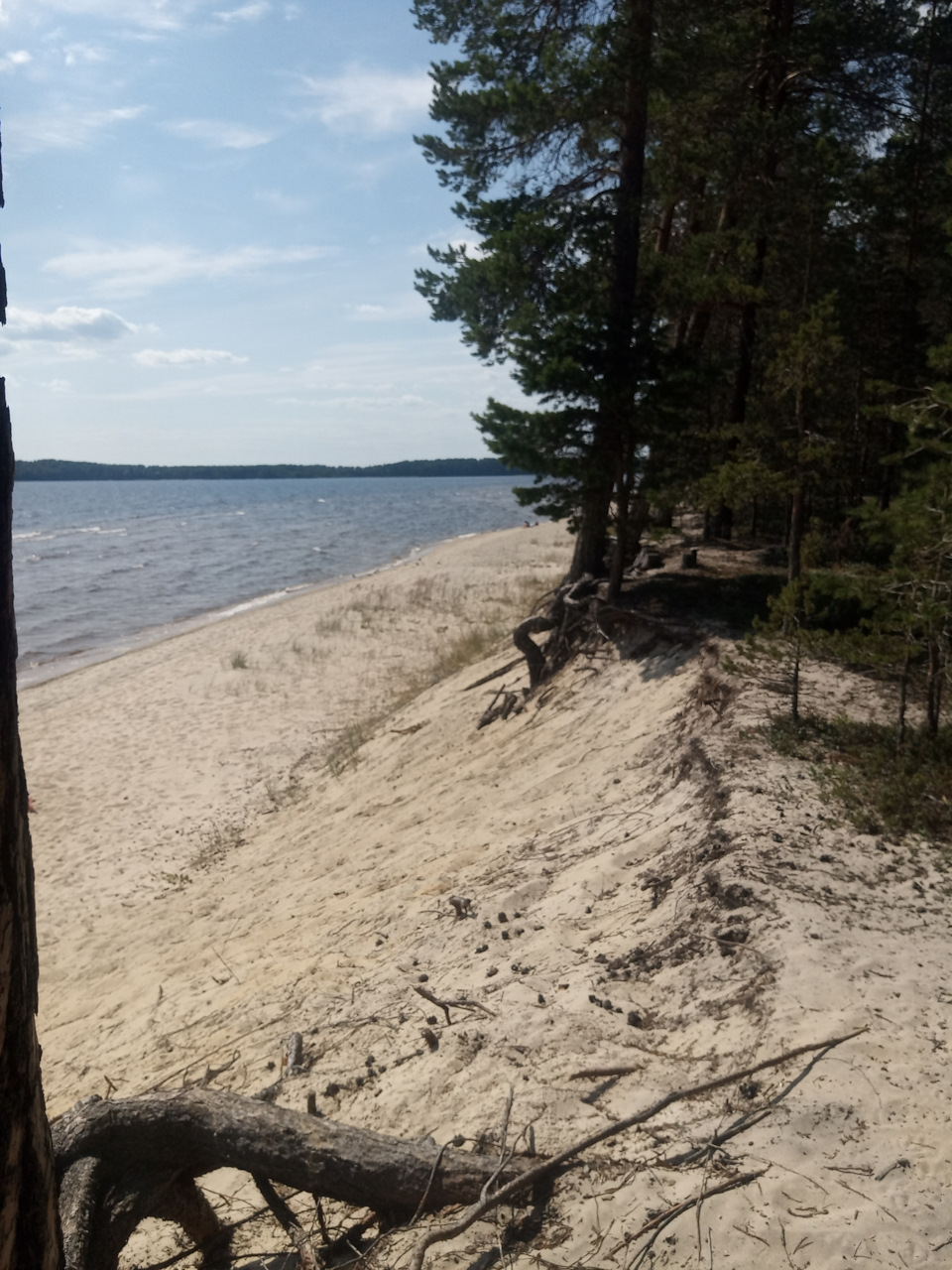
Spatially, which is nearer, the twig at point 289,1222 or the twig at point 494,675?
the twig at point 289,1222

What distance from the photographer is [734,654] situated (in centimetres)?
945

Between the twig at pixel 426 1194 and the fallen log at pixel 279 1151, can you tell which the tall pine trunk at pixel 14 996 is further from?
the twig at pixel 426 1194

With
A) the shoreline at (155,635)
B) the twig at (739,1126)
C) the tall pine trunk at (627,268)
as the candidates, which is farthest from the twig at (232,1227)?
the shoreline at (155,635)

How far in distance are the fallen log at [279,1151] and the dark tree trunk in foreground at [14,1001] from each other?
1.25 metres

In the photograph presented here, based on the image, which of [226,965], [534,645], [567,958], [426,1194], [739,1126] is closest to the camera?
[426,1194]

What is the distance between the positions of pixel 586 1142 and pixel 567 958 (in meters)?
1.73

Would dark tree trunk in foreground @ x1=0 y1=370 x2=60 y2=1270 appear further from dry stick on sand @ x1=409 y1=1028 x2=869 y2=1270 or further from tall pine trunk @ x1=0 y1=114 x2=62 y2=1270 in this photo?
dry stick on sand @ x1=409 y1=1028 x2=869 y2=1270

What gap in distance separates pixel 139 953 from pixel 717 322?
18.0 metres

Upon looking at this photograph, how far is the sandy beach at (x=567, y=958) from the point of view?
3.52 m

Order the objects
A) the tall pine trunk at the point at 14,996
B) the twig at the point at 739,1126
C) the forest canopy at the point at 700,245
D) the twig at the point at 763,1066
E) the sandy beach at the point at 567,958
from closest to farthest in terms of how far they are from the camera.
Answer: the tall pine trunk at the point at 14,996
the sandy beach at the point at 567,958
the twig at the point at 739,1126
the twig at the point at 763,1066
the forest canopy at the point at 700,245

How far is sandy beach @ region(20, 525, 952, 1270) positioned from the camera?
3.52 metres

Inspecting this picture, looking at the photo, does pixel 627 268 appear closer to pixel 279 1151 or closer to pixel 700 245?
pixel 700 245

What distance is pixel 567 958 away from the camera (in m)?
5.38

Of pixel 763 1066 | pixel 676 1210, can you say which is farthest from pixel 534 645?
pixel 676 1210
